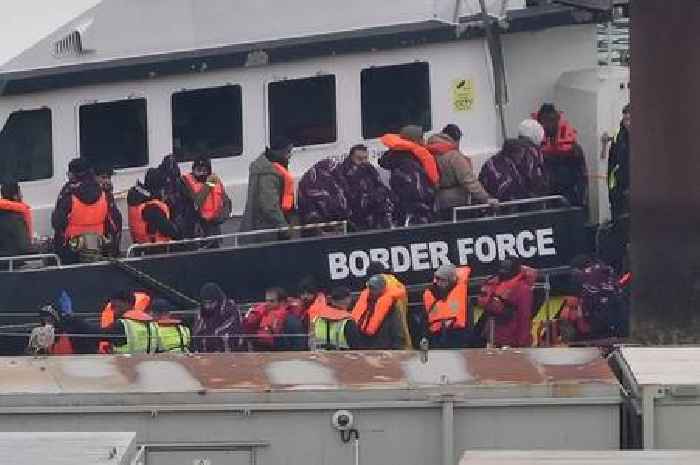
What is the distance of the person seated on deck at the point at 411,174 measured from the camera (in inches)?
601

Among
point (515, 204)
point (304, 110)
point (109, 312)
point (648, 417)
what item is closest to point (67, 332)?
point (109, 312)

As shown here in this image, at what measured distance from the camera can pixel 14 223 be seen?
15.3m

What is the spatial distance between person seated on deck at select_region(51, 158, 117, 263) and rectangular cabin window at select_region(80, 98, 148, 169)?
564mm

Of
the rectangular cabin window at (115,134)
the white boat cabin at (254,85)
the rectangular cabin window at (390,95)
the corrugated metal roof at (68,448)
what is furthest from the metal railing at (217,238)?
the corrugated metal roof at (68,448)

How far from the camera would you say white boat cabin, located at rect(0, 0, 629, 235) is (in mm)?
15789

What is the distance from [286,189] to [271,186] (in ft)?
0.46

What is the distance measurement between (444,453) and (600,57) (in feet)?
24.4

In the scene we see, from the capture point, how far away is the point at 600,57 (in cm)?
1667

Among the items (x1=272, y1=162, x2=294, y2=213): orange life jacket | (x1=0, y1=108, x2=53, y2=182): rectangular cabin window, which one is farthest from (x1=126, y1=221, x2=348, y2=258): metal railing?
(x1=0, y1=108, x2=53, y2=182): rectangular cabin window

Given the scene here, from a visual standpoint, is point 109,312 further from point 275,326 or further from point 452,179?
point 452,179

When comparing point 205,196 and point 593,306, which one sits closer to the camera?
point 593,306

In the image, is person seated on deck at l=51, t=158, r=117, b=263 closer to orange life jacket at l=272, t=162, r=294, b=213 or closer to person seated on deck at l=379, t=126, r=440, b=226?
orange life jacket at l=272, t=162, r=294, b=213

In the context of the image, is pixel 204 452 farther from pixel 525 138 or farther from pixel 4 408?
pixel 525 138

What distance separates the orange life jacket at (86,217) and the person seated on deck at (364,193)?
163 centimetres
